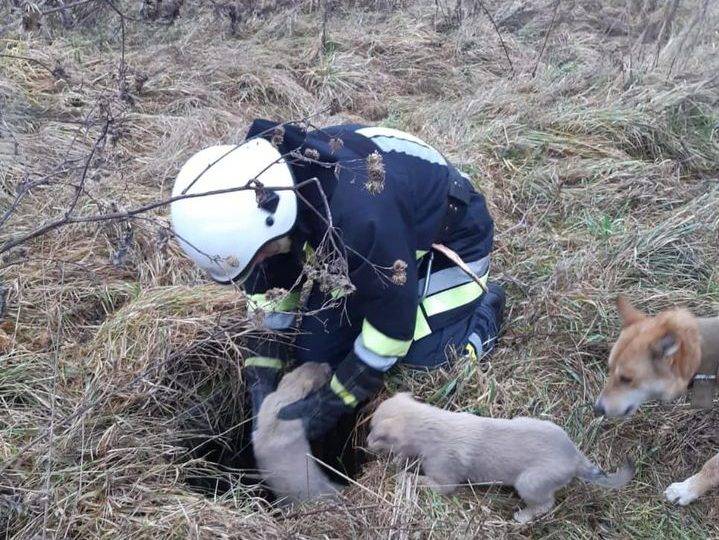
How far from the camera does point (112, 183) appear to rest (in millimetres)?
5379

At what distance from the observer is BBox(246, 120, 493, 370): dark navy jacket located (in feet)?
10.8

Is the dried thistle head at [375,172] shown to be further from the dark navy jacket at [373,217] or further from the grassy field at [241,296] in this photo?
the grassy field at [241,296]

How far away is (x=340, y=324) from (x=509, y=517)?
123 centimetres

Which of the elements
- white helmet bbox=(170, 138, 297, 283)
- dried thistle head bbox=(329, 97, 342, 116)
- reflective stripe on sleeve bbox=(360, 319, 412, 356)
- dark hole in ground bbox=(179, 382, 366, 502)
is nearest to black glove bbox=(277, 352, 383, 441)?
reflective stripe on sleeve bbox=(360, 319, 412, 356)

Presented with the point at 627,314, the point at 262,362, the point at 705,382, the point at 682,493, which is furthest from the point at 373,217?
the point at 682,493

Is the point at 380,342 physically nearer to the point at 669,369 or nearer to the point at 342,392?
the point at 342,392

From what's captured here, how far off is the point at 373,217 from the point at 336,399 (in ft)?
3.01

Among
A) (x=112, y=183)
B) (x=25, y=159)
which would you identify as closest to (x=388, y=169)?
(x=112, y=183)

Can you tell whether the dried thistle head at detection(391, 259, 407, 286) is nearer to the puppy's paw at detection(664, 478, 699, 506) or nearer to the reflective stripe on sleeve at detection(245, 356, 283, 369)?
the reflective stripe on sleeve at detection(245, 356, 283, 369)

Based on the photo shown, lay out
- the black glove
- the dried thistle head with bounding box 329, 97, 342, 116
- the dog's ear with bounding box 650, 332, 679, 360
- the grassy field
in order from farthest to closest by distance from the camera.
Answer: the dried thistle head with bounding box 329, 97, 342, 116, the black glove, the dog's ear with bounding box 650, 332, 679, 360, the grassy field

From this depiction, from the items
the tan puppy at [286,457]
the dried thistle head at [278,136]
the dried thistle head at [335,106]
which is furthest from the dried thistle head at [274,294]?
the dried thistle head at [335,106]

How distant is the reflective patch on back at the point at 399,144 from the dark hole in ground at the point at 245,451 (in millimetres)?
1376

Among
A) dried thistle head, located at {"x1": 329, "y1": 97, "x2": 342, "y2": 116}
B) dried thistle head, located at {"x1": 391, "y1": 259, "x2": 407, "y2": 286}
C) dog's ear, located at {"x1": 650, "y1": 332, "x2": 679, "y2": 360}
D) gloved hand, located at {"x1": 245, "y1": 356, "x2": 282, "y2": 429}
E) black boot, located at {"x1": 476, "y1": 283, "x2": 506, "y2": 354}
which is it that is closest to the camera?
dried thistle head, located at {"x1": 391, "y1": 259, "x2": 407, "y2": 286}

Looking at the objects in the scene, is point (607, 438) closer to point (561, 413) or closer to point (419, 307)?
point (561, 413)
